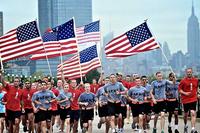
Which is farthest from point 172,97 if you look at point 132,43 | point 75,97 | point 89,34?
point 89,34

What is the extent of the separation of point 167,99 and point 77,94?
293 centimetres

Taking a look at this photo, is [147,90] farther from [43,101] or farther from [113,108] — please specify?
[43,101]

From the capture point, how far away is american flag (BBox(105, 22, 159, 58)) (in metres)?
23.3

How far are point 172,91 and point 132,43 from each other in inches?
177

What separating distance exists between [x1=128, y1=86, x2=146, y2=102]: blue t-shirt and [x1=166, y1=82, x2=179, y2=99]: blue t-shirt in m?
0.80

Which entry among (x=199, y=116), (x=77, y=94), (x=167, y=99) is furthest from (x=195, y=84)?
(x=199, y=116)

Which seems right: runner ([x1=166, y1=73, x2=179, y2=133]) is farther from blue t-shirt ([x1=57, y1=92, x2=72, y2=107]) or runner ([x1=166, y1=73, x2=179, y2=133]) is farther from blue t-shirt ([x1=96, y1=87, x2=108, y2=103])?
blue t-shirt ([x1=57, y1=92, x2=72, y2=107])

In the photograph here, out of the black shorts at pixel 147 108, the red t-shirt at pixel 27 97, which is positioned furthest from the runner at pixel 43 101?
the black shorts at pixel 147 108

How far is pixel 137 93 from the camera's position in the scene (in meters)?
19.3

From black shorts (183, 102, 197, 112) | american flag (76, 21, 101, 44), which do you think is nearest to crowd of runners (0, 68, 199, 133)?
black shorts (183, 102, 197, 112)

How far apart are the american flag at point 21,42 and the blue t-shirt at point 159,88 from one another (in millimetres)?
5194

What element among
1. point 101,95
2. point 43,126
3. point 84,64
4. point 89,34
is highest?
point 89,34

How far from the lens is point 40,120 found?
1822cm

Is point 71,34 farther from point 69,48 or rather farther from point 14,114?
point 14,114
